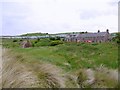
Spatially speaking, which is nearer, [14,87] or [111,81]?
[14,87]

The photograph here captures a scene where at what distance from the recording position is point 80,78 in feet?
11.7

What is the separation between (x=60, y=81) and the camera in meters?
3.15

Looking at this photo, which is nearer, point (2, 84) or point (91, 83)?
point (2, 84)

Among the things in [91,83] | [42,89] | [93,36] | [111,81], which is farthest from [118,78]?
[93,36]

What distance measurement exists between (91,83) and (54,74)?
0.46 metres

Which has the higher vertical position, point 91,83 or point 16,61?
point 16,61

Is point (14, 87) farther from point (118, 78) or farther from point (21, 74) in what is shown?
Answer: point (118, 78)

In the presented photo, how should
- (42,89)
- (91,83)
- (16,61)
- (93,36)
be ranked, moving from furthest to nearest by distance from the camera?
(93,36) < (91,83) < (16,61) < (42,89)

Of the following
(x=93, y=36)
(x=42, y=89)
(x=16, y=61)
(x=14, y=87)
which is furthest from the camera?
(x=93, y=36)

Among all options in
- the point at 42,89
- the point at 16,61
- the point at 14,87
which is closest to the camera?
the point at 14,87

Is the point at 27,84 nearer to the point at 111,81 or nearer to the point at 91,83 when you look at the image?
the point at 91,83

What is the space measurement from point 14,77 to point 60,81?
0.49m

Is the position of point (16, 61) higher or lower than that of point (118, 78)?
higher

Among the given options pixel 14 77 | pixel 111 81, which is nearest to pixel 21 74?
pixel 14 77
